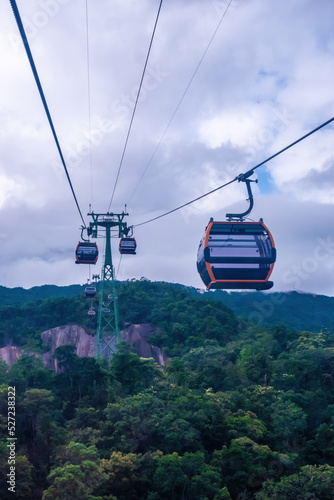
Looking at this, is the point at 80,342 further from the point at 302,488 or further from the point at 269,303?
the point at 269,303

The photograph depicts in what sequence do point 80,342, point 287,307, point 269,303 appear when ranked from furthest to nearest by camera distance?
1. point 287,307
2. point 269,303
3. point 80,342

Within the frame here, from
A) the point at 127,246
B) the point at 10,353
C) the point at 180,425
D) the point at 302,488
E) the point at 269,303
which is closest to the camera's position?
the point at 302,488

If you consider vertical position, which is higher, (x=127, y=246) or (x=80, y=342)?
(x=127, y=246)

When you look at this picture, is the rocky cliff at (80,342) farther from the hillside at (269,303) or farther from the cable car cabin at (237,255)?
the cable car cabin at (237,255)

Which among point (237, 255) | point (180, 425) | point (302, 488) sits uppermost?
point (237, 255)

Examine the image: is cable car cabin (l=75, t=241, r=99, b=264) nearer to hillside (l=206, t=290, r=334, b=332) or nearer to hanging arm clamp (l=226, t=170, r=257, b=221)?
hanging arm clamp (l=226, t=170, r=257, b=221)

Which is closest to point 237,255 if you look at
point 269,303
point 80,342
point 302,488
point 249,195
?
point 249,195
